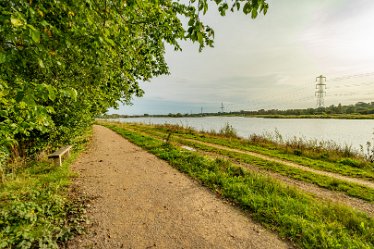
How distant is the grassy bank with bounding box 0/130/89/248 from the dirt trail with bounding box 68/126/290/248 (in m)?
0.32

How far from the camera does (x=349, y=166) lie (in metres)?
11.0

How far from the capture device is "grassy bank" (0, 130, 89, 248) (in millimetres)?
3416

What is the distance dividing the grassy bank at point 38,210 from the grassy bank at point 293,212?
3.60 metres

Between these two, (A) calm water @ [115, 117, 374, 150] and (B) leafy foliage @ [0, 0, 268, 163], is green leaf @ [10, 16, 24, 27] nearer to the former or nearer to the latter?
(B) leafy foliage @ [0, 0, 268, 163]

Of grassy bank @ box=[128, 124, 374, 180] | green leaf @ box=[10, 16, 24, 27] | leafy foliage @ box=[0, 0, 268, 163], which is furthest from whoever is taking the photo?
grassy bank @ box=[128, 124, 374, 180]

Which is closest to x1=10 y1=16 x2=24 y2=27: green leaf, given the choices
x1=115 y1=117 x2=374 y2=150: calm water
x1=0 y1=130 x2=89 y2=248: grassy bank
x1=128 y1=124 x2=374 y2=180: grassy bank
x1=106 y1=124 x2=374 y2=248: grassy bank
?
x1=0 y1=130 x2=89 y2=248: grassy bank

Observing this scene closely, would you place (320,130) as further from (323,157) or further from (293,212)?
(293,212)

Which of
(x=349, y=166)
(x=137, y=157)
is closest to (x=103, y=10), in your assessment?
(x=137, y=157)

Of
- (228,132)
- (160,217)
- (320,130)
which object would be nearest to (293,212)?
(160,217)

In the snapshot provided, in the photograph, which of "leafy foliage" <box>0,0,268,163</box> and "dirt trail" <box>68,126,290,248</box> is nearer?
"leafy foliage" <box>0,0,268,163</box>

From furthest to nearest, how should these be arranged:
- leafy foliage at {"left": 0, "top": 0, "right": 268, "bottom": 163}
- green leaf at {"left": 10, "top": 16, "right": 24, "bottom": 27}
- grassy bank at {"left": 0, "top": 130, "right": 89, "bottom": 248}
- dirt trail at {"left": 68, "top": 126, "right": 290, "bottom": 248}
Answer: dirt trail at {"left": 68, "top": 126, "right": 290, "bottom": 248}
grassy bank at {"left": 0, "top": 130, "right": 89, "bottom": 248}
leafy foliage at {"left": 0, "top": 0, "right": 268, "bottom": 163}
green leaf at {"left": 10, "top": 16, "right": 24, "bottom": 27}

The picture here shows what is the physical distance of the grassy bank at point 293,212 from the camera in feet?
12.6

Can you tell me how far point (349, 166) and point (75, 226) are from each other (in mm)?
12326

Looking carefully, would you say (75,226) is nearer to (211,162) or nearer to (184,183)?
(184,183)
